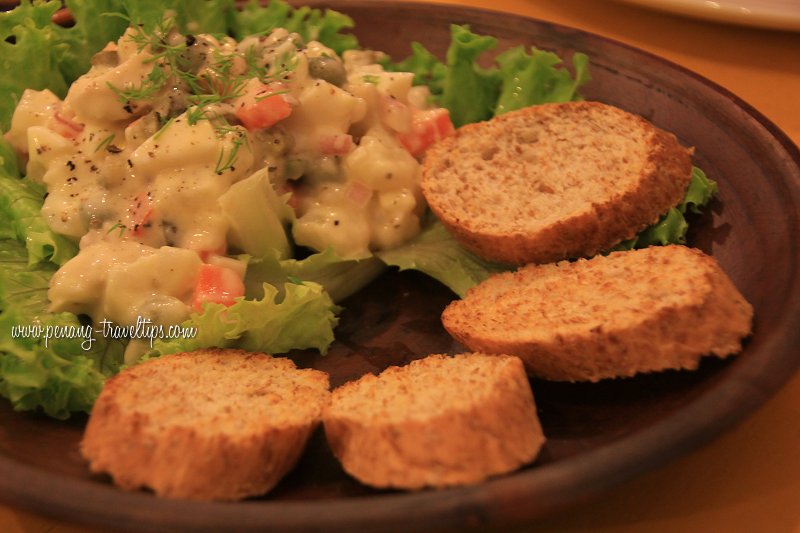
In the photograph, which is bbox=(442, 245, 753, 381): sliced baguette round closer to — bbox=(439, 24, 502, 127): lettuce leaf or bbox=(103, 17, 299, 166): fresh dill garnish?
bbox=(103, 17, 299, 166): fresh dill garnish

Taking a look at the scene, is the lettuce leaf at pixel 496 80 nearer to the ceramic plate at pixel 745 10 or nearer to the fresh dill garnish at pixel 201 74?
the fresh dill garnish at pixel 201 74

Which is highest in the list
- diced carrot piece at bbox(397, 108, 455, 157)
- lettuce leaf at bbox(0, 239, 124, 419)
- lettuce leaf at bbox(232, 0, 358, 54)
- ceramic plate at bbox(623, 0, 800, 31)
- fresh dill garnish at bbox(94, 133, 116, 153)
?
ceramic plate at bbox(623, 0, 800, 31)

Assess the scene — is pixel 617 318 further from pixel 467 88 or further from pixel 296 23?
pixel 296 23

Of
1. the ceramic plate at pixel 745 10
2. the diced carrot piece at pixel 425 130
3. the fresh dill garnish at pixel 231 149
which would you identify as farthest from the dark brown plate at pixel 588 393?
the ceramic plate at pixel 745 10

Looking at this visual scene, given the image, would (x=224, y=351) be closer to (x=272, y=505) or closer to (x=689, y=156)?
(x=272, y=505)

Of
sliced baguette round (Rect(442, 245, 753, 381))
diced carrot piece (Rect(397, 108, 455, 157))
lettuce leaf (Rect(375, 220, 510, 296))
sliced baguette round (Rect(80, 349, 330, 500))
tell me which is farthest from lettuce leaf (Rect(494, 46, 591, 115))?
sliced baguette round (Rect(80, 349, 330, 500))

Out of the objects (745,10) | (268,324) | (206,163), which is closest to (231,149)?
(206,163)
